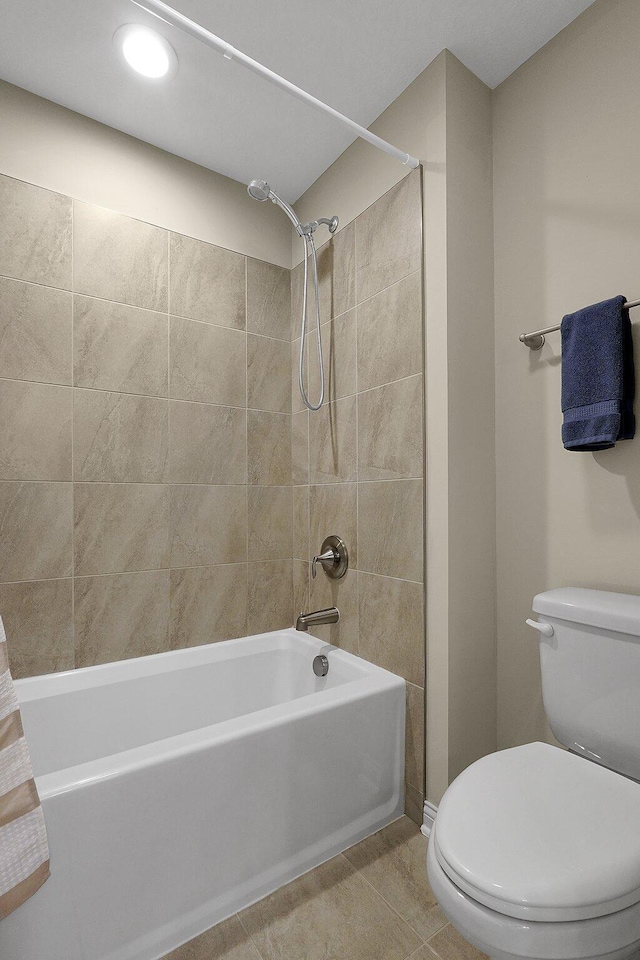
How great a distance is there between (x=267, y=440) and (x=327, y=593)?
747 millimetres

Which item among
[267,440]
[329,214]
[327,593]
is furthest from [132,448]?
[329,214]

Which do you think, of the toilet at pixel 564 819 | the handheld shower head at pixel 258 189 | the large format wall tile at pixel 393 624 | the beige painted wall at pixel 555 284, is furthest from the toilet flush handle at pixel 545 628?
the handheld shower head at pixel 258 189

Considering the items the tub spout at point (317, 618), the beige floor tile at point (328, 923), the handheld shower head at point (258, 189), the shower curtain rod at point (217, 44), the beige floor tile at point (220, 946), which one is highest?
the shower curtain rod at point (217, 44)

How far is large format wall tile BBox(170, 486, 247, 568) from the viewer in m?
2.10

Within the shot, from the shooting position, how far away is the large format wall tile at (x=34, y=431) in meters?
1.75

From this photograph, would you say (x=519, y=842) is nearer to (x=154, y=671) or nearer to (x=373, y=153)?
(x=154, y=671)

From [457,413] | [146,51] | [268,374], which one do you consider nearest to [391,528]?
[457,413]

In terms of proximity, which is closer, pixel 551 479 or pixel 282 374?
pixel 551 479

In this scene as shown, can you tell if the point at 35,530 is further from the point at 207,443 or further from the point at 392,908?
the point at 392,908

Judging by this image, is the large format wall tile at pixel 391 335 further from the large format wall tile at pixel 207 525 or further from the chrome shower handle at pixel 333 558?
the large format wall tile at pixel 207 525

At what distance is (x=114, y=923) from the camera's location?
117 cm

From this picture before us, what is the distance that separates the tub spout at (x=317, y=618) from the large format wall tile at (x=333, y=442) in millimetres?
542

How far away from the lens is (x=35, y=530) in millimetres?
1795

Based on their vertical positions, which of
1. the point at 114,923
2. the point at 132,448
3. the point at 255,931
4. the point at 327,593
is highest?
the point at 132,448
